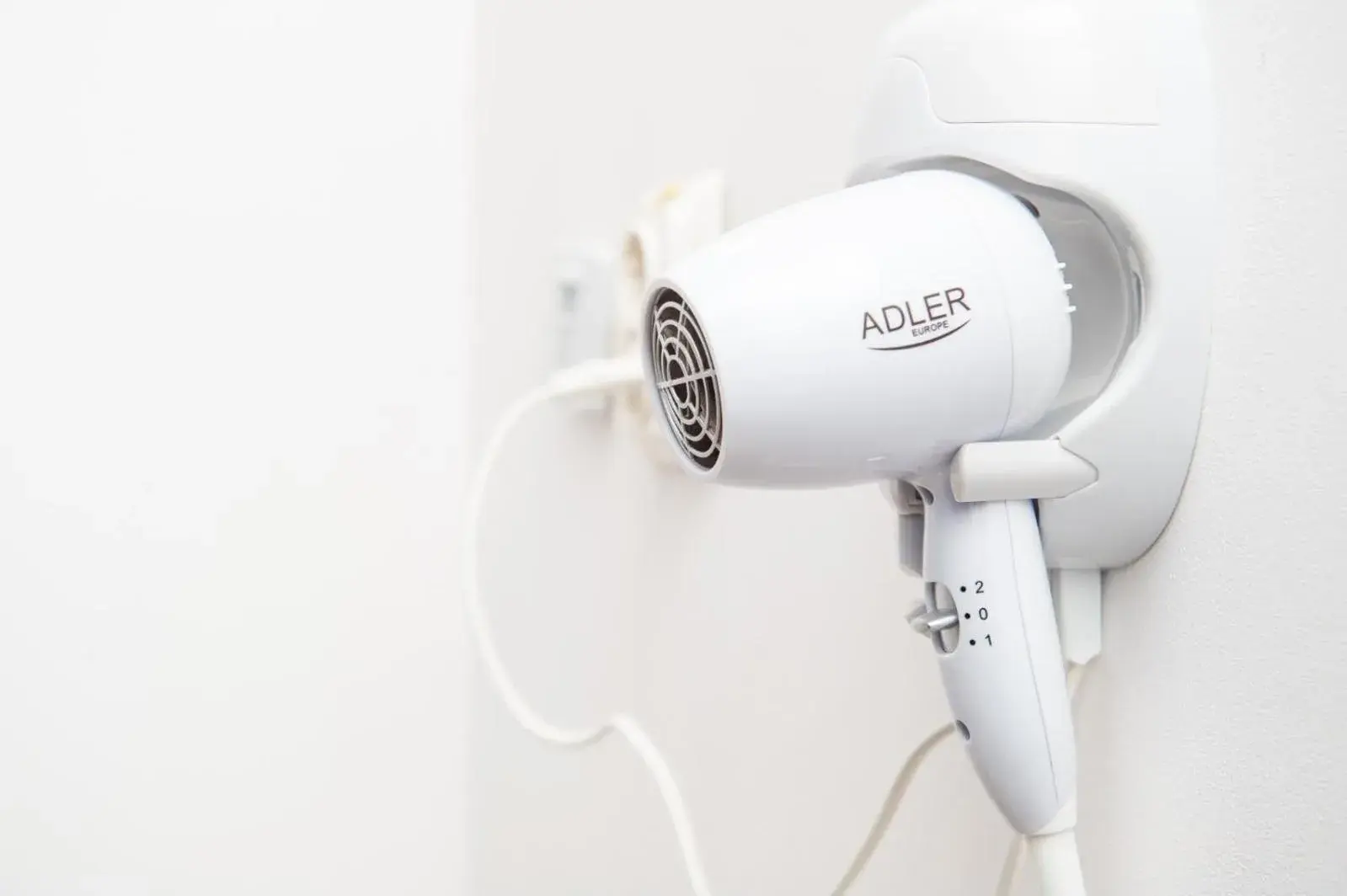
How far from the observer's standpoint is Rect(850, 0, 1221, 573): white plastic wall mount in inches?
13.2

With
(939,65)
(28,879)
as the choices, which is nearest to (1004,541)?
(939,65)

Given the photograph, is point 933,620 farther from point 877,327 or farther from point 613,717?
point 613,717

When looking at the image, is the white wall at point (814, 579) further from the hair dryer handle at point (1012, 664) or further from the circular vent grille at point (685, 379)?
the circular vent grille at point (685, 379)

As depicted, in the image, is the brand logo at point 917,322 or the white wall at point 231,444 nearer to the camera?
the brand logo at point 917,322

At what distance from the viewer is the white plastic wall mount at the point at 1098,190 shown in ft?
1.10

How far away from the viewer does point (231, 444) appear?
38.4 inches

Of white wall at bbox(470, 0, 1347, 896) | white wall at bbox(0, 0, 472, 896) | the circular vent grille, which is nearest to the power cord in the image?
white wall at bbox(470, 0, 1347, 896)

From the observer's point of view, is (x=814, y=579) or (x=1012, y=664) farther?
(x=814, y=579)

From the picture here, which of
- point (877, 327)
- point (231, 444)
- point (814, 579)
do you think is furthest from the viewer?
point (231, 444)

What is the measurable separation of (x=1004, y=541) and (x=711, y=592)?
0.34 m

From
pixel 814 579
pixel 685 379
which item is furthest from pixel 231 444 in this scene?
pixel 685 379

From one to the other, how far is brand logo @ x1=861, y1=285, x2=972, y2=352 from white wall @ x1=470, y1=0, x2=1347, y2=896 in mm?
87

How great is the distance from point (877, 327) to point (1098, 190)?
0.26 feet

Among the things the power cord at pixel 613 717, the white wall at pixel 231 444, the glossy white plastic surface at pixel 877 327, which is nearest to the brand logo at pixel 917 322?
the glossy white plastic surface at pixel 877 327
